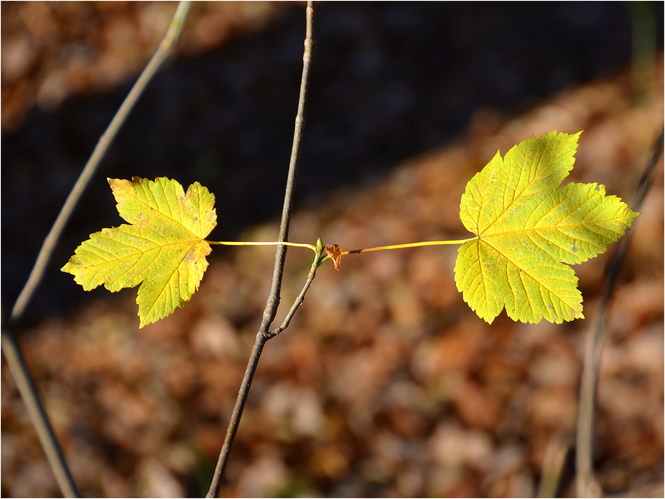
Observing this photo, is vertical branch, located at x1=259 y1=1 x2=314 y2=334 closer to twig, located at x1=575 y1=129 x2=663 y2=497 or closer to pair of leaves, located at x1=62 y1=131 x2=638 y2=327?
pair of leaves, located at x1=62 y1=131 x2=638 y2=327

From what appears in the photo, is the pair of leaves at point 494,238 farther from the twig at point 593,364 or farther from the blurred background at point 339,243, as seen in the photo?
the blurred background at point 339,243

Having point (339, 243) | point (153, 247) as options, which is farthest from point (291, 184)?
point (339, 243)

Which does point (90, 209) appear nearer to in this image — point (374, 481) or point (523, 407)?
point (374, 481)

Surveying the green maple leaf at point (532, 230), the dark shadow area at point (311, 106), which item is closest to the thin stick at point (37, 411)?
the green maple leaf at point (532, 230)

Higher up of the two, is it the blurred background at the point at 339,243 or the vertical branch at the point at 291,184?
the blurred background at the point at 339,243

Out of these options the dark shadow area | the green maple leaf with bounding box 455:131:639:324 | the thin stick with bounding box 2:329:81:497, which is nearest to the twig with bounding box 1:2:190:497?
the thin stick with bounding box 2:329:81:497

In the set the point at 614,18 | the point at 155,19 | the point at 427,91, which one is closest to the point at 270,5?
the point at 155,19
